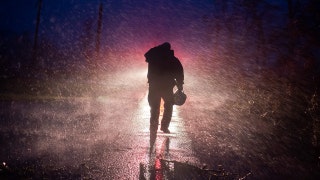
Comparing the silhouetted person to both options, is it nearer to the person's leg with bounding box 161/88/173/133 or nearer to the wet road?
the person's leg with bounding box 161/88/173/133

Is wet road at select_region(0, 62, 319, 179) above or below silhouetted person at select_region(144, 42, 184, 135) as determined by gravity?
below

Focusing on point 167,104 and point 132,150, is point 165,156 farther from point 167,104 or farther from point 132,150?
point 167,104

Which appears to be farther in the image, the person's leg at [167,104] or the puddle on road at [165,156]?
the person's leg at [167,104]

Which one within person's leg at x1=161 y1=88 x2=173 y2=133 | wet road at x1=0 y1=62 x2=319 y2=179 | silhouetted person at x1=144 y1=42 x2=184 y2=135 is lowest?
wet road at x1=0 y1=62 x2=319 y2=179

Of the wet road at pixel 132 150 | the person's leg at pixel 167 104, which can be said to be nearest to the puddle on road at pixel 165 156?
the wet road at pixel 132 150

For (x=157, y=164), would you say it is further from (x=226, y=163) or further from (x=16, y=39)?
(x=16, y=39)

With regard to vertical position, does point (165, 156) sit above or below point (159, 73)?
below

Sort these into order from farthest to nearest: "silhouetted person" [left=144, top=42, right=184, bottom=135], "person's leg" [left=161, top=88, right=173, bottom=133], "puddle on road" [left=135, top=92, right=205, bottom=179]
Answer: "person's leg" [left=161, top=88, right=173, bottom=133]
"silhouetted person" [left=144, top=42, right=184, bottom=135]
"puddle on road" [left=135, top=92, right=205, bottom=179]

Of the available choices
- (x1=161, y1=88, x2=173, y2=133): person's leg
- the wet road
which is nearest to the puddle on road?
the wet road

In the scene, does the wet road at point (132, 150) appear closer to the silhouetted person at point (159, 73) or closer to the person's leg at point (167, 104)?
the person's leg at point (167, 104)

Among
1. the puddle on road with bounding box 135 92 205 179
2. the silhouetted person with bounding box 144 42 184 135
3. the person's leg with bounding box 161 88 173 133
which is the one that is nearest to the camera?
the puddle on road with bounding box 135 92 205 179

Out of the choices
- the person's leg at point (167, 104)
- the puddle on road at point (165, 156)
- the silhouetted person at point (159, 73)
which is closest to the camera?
Result: the puddle on road at point (165, 156)

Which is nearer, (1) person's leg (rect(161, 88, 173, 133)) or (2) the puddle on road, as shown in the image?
(2) the puddle on road

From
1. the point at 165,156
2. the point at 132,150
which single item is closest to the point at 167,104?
the point at 132,150
